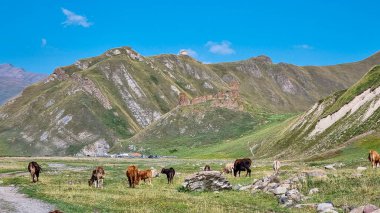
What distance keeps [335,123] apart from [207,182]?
66.7 meters

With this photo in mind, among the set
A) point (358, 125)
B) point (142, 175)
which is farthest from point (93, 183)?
point (358, 125)

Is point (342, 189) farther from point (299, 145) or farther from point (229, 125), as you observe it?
point (229, 125)

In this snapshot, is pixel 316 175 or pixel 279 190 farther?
pixel 316 175

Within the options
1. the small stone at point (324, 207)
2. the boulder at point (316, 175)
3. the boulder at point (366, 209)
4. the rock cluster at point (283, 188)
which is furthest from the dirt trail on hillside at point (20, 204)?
the boulder at point (316, 175)

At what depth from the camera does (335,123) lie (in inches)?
3824

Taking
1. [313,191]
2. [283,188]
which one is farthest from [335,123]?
[313,191]

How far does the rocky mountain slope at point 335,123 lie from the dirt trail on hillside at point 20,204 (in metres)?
59.4

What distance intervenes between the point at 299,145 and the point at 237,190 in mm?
66386

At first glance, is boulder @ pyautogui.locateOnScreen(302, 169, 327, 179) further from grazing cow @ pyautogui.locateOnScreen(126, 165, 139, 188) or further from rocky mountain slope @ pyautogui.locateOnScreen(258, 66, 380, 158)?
rocky mountain slope @ pyautogui.locateOnScreen(258, 66, 380, 158)

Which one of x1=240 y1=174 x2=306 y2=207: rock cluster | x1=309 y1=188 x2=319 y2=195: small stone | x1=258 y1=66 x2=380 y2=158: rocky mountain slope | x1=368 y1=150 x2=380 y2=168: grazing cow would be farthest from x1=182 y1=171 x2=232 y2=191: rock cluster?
x1=258 y1=66 x2=380 y2=158: rocky mountain slope

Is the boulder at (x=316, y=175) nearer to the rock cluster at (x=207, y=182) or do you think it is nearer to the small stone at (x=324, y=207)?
the rock cluster at (x=207, y=182)

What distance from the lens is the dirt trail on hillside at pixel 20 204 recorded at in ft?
87.3

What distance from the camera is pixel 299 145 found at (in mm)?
100000

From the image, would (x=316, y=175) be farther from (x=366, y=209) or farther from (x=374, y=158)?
(x=366, y=209)
